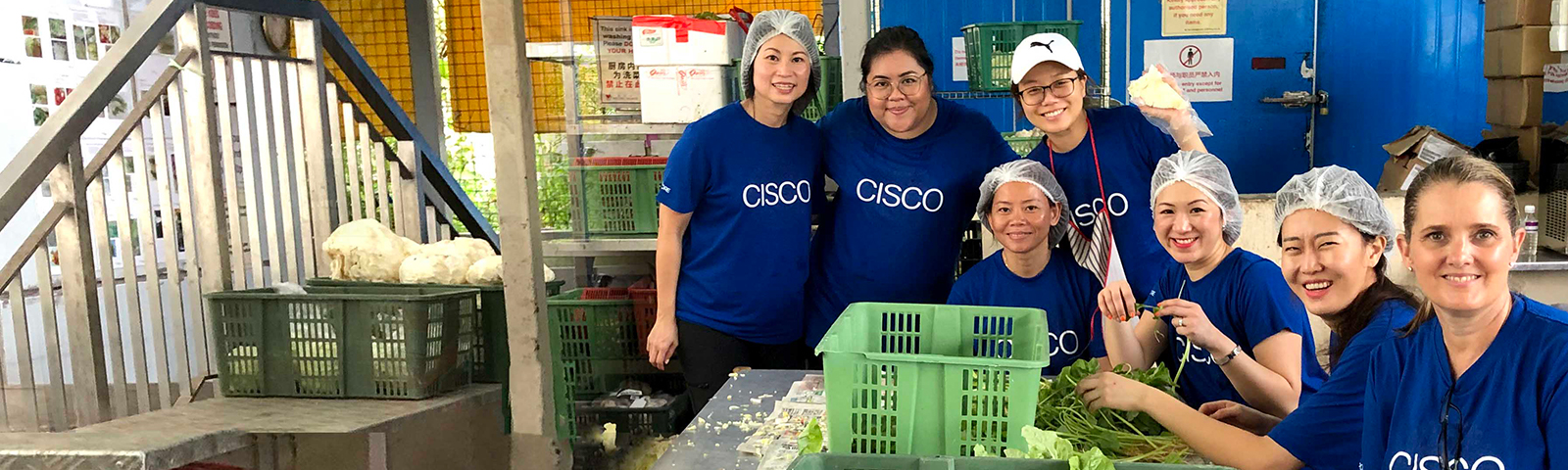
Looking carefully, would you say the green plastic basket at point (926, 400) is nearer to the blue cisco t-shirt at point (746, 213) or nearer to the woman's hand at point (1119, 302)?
the woman's hand at point (1119, 302)

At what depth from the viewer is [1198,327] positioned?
93.8 inches

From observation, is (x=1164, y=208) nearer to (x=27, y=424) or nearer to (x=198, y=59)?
(x=198, y=59)

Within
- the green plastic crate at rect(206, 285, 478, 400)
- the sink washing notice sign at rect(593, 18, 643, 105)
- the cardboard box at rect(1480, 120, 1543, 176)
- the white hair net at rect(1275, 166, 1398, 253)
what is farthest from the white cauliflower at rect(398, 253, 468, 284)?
the cardboard box at rect(1480, 120, 1543, 176)

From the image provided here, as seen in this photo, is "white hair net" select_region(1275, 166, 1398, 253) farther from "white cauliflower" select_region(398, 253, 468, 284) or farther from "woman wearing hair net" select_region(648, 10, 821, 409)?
"white cauliflower" select_region(398, 253, 468, 284)

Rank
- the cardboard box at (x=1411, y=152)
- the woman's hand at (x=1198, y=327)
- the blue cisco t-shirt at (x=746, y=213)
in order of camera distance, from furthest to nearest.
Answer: the cardboard box at (x=1411, y=152), the blue cisco t-shirt at (x=746, y=213), the woman's hand at (x=1198, y=327)

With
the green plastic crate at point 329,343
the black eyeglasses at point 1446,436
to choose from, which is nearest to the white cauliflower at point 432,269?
the green plastic crate at point 329,343

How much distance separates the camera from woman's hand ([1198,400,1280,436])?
92.6 inches

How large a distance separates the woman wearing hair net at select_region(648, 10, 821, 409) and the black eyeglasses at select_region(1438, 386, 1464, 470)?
1977 millimetres

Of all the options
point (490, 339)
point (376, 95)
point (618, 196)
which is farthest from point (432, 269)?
point (376, 95)

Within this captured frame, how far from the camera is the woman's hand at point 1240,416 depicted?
2352 millimetres

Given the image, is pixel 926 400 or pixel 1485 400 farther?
pixel 926 400

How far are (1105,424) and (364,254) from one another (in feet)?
10.3

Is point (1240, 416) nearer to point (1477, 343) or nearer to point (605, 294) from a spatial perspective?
point (1477, 343)

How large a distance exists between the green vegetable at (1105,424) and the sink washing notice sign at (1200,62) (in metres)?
4.00
